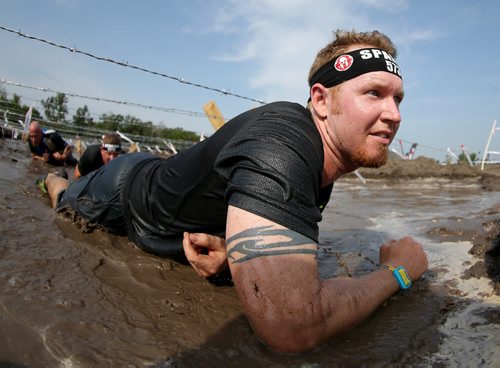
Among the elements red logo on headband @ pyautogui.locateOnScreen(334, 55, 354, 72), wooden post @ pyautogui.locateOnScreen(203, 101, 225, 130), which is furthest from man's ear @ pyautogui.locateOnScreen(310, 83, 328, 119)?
wooden post @ pyautogui.locateOnScreen(203, 101, 225, 130)

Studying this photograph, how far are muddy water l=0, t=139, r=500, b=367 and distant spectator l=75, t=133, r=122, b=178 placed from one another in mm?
3878

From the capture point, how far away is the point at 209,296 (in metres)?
2.15

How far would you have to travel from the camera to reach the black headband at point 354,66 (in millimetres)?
1920

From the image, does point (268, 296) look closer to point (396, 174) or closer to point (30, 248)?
point (30, 248)

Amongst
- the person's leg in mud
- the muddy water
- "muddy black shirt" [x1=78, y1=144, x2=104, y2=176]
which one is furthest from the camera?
"muddy black shirt" [x1=78, y1=144, x2=104, y2=176]

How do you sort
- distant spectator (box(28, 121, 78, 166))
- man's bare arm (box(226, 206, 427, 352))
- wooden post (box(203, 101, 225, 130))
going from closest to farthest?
man's bare arm (box(226, 206, 427, 352)) → distant spectator (box(28, 121, 78, 166)) → wooden post (box(203, 101, 225, 130))

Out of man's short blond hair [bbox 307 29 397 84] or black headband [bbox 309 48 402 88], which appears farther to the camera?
man's short blond hair [bbox 307 29 397 84]

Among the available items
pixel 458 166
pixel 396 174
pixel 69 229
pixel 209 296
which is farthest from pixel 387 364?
pixel 458 166

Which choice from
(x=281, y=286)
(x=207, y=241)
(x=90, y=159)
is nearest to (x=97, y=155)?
(x=90, y=159)

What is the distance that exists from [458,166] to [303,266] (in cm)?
1402

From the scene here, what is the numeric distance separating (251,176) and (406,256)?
1.23m

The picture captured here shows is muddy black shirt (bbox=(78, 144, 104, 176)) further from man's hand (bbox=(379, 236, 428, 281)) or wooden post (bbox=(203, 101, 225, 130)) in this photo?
man's hand (bbox=(379, 236, 428, 281))

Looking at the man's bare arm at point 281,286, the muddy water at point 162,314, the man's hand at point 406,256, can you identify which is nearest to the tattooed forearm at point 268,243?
the man's bare arm at point 281,286

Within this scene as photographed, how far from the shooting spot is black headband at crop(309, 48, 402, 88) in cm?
192
